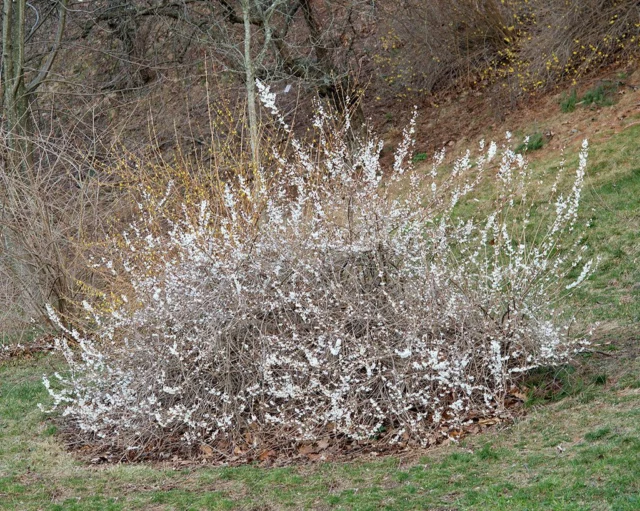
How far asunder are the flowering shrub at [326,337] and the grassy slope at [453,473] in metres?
0.38

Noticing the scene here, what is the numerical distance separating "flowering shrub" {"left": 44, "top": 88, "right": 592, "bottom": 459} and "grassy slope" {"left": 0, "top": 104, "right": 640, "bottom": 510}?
380mm

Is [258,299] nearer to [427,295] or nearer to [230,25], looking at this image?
[427,295]

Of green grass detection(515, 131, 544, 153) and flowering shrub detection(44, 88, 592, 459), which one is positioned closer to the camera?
flowering shrub detection(44, 88, 592, 459)

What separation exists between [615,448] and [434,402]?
1.61 meters

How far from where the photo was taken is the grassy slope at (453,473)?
4.94m

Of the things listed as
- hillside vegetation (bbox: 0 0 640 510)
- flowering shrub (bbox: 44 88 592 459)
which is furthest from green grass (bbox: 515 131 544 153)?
flowering shrub (bbox: 44 88 592 459)

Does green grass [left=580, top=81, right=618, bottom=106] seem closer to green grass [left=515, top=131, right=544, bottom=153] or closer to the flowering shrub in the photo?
green grass [left=515, top=131, right=544, bottom=153]

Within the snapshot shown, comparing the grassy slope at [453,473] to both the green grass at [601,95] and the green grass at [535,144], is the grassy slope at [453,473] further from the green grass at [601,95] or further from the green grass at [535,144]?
the green grass at [601,95]

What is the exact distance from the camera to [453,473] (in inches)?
219

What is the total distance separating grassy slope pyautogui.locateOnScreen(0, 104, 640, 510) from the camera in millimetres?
4941

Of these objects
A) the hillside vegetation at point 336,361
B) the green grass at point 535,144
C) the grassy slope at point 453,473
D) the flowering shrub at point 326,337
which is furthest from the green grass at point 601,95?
the flowering shrub at point 326,337

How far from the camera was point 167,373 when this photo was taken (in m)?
7.41

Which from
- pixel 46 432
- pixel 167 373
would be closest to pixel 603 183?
pixel 167 373

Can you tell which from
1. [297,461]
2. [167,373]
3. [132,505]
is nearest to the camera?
[132,505]
